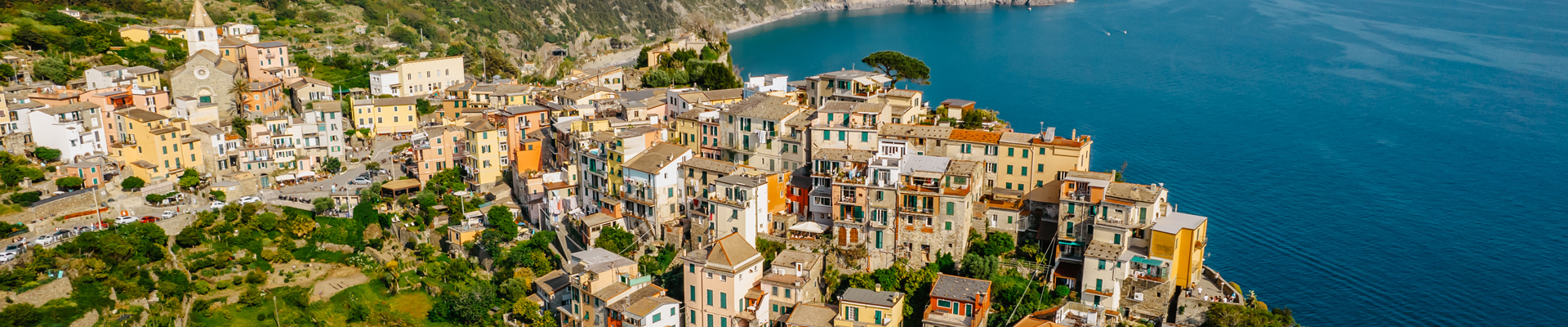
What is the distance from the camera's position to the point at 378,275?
40.3 m

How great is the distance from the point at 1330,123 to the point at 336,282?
59.8m

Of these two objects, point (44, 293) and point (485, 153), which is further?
point (485, 153)

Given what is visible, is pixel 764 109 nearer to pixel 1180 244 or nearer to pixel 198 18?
pixel 1180 244

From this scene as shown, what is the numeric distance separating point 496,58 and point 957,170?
44442mm

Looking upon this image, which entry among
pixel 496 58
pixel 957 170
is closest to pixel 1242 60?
pixel 496 58

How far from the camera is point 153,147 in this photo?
4534 cm

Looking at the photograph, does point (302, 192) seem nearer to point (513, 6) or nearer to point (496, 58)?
point (496, 58)

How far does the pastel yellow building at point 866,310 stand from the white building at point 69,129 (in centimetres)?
3486

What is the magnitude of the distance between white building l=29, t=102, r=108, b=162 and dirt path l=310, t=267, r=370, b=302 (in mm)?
14177

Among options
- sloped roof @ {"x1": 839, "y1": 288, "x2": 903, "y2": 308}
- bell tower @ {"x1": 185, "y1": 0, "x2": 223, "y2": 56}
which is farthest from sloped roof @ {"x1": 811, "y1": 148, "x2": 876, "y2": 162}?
bell tower @ {"x1": 185, "y1": 0, "x2": 223, "y2": 56}

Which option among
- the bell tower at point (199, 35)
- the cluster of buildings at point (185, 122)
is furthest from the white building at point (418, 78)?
the bell tower at point (199, 35)

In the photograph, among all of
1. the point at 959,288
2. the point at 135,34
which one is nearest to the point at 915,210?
the point at 959,288

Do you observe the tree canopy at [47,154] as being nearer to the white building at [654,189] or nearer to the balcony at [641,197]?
the white building at [654,189]

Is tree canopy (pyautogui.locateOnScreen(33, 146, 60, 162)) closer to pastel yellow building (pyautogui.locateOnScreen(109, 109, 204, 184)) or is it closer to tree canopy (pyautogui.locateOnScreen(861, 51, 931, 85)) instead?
pastel yellow building (pyautogui.locateOnScreen(109, 109, 204, 184))
